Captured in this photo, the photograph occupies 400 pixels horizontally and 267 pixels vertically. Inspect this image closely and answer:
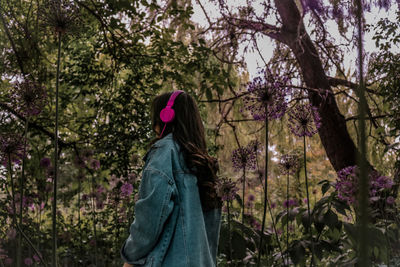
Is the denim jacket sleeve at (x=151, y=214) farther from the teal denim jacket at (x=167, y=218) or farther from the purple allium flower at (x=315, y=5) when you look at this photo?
the purple allium flower at (x=315, y=5)

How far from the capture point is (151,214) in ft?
3.88

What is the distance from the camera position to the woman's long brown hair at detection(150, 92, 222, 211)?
1317 mm

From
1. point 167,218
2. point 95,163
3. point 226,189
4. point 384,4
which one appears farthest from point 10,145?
point 384,4

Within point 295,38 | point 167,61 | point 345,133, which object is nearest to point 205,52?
point 167,61

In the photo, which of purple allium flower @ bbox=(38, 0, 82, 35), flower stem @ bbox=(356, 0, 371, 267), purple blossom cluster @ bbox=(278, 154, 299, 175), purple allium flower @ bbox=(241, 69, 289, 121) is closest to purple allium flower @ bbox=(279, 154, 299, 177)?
purple blossom cluster @ bbox=(278, 154, 299, 175)

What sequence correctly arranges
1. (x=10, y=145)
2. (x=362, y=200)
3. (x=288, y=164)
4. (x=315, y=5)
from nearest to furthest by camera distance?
(x=362, y=200), (x=10, y=145), (x=288, y=164), (x=315, y=5)

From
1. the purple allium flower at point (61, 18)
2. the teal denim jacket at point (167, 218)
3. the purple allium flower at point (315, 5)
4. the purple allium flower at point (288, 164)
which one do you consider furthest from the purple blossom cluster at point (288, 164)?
the purple allium flower at point (315, 5)

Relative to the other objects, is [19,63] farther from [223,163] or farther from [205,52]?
[223,163]

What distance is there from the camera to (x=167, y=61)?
2770 millimetres

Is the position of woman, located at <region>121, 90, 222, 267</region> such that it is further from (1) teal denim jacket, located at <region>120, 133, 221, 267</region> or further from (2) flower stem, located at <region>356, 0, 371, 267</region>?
(2) flower stem, located at <region>356, 0, 371, 267</region>

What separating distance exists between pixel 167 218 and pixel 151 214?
0.23 ft

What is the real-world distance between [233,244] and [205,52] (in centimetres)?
137

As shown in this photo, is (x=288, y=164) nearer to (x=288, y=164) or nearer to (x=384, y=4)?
(x=288, y=164)

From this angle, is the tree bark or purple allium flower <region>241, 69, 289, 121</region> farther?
the tree bark
